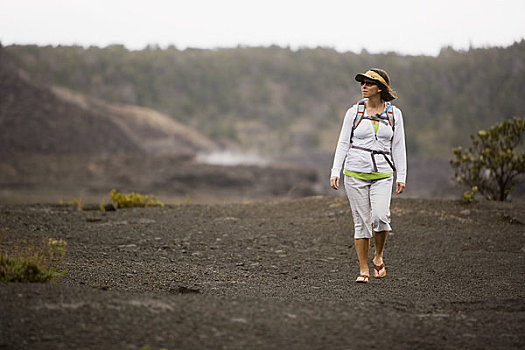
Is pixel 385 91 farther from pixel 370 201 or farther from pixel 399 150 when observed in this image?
pixel 370 201

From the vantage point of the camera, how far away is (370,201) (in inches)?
259

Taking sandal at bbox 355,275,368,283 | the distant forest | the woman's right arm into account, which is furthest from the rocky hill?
the woman's right arm

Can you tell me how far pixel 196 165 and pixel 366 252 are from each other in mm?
31440

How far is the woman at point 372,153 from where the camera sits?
21.1 feet

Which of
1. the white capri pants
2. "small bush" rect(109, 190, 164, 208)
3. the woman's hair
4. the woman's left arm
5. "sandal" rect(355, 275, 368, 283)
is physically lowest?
"small bush" rect(109, 190, 164, 208)

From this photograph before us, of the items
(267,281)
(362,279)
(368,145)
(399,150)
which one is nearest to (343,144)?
(368,145)

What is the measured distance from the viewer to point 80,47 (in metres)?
73.4

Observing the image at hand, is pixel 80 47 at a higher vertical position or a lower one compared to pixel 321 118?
higher

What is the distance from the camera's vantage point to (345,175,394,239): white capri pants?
648cm

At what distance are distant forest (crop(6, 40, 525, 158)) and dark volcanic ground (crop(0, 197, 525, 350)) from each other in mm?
37607

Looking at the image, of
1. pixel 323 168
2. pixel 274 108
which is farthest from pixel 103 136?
pixel 274 108

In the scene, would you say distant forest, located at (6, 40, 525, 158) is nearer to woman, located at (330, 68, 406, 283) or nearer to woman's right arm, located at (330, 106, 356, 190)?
woman, located at (330, 68, 406, 283)

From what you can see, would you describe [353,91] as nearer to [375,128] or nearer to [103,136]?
[103,136]

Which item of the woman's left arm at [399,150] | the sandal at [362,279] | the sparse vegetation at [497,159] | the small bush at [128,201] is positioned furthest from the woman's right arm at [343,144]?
the small bush at [128,201]
